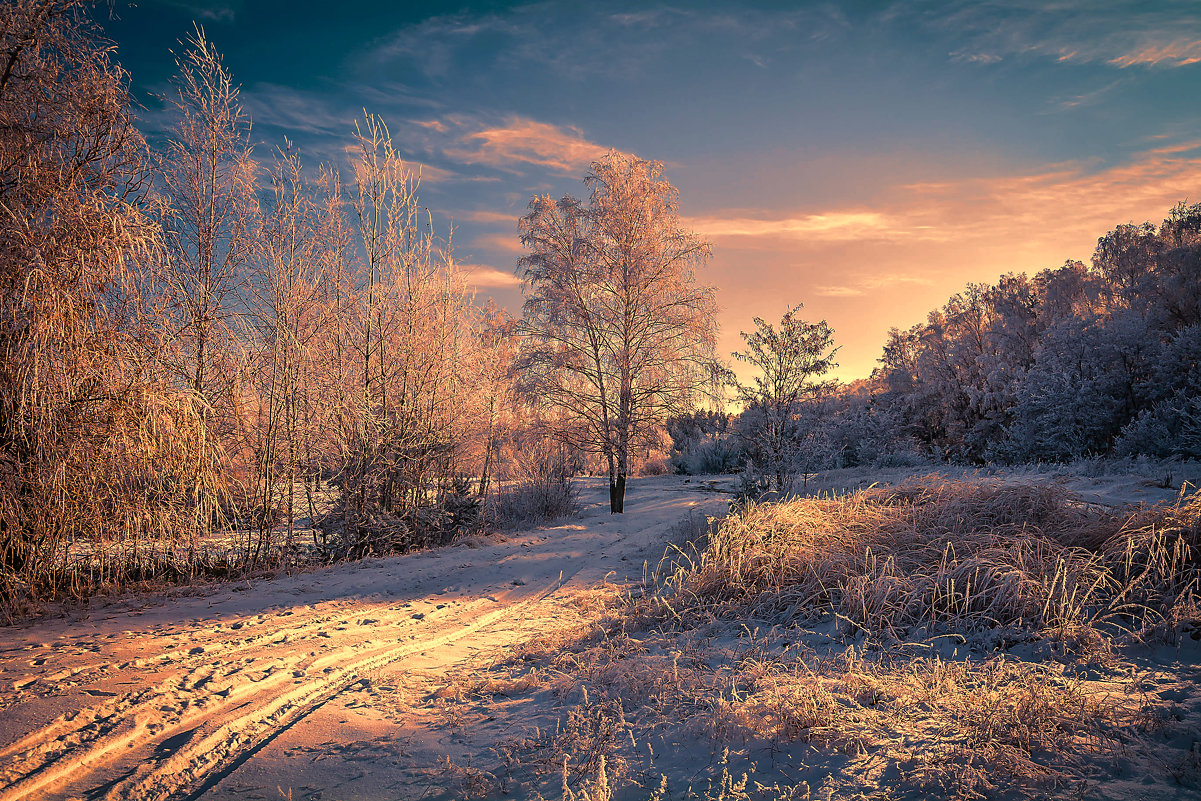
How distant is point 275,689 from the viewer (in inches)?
142

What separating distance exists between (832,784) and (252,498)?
7.46 metres

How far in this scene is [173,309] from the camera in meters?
5.85

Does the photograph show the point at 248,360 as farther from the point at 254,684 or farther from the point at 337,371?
the point at 254,684

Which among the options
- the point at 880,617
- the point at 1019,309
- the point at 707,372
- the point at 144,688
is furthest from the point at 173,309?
the point at 1019,309

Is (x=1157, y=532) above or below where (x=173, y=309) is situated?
below

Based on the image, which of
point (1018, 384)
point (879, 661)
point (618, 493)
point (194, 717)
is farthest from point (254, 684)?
point (1018, 384)

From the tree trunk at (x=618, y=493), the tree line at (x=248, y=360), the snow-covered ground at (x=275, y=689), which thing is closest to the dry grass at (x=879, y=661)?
the snow-covered ground at (x=275, y=689)

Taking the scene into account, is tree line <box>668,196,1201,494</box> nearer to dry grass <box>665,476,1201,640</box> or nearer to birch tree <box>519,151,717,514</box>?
birch tree <box>519,151,717,514</box>

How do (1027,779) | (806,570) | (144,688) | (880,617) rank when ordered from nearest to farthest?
(1027,779), (144,688), (880,617), (806,570)

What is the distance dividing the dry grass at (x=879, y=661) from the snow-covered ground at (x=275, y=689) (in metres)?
0.29

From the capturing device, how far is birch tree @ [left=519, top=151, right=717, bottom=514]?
1445cm

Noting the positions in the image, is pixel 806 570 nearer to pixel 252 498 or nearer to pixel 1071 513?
pixel 1071 513

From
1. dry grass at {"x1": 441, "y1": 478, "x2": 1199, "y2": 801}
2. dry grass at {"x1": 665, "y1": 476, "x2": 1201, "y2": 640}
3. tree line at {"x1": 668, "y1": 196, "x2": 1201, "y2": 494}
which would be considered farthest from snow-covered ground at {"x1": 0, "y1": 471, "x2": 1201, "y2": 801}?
tree line at {"x1": 668, "y1": 196, "x2": 1201, "y2": 494}

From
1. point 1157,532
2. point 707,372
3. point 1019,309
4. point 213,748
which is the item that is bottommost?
point 213,748
